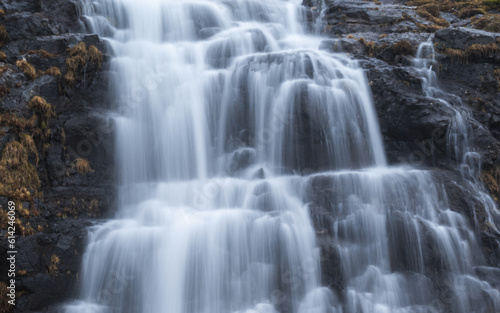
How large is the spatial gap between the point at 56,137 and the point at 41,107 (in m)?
0.79

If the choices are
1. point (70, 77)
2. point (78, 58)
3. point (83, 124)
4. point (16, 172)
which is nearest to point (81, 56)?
point (78, 58)

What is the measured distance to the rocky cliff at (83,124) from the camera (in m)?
7.79

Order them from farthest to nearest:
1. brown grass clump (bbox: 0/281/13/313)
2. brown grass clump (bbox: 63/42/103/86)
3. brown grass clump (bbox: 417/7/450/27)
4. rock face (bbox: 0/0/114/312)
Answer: brown grass clump (bbox: 417/7/450/27) → brown grass clump (bbox: 63/42/103/86) → rock face (bbox: 0/0/114/312) → brown grass clump (bbox: 0/281/13/313)

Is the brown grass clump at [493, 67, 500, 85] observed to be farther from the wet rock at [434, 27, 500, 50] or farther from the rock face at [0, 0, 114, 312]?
the rock face at [0, 0, 114, 312]

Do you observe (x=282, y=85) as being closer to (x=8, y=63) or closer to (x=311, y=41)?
(x=311, y=41)

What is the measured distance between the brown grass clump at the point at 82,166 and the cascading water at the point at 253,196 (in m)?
0.75

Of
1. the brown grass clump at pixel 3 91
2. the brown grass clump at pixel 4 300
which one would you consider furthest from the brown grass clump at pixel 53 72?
the brown grass clump at pixel 4 300

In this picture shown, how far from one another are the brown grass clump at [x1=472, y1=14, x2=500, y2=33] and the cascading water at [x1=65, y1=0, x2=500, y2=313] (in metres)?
6.04

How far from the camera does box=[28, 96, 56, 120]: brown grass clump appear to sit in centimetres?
919

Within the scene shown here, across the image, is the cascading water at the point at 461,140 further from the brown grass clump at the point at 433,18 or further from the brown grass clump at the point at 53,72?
the brown grass clump at the point at 53,72

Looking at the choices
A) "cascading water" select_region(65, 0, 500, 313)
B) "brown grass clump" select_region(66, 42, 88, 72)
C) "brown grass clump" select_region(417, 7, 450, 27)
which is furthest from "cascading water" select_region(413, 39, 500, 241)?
"brown grass clump" select_region(66, 42, 88, 72)

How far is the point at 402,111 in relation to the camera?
11.0 meters

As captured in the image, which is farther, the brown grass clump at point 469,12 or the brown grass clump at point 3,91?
the brown grass clump at point 469,12

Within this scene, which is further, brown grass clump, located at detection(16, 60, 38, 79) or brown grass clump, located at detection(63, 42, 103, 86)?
brown grass clump, located at detection(63, 42, 103, 86)
